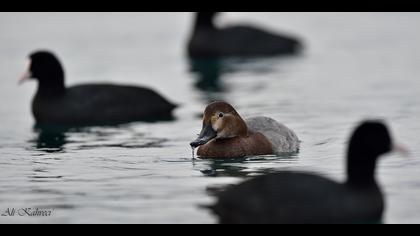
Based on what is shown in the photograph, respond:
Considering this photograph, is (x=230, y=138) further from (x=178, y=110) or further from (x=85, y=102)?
(x=178, y=110)

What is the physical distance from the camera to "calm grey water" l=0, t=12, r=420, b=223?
12.2 metres

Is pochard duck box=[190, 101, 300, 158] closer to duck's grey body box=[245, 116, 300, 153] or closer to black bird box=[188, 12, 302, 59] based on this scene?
duck's grey body box=[245, 116, 300, 153]

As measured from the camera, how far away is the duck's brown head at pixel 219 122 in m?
14.1

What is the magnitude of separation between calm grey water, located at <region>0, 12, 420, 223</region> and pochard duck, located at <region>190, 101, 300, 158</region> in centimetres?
23

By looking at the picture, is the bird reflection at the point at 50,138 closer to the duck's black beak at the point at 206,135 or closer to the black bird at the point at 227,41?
the duck's black beak at the point at 206,135

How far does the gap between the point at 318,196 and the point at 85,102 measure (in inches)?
330

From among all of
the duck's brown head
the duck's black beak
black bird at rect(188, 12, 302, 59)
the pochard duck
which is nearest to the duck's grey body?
the pochard duck

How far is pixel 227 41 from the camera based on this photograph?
27312 millimetres

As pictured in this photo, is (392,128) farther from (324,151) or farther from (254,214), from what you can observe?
(254,214)

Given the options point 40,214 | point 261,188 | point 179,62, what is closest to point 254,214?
point 261,188

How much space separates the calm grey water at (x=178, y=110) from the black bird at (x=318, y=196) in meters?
0.66

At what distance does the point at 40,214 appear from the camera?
1148cm

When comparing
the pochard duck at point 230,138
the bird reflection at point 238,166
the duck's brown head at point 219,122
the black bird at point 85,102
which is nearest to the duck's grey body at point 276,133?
the pochard duck at point 230,138

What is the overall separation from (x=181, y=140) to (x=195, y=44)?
11.1 metres
